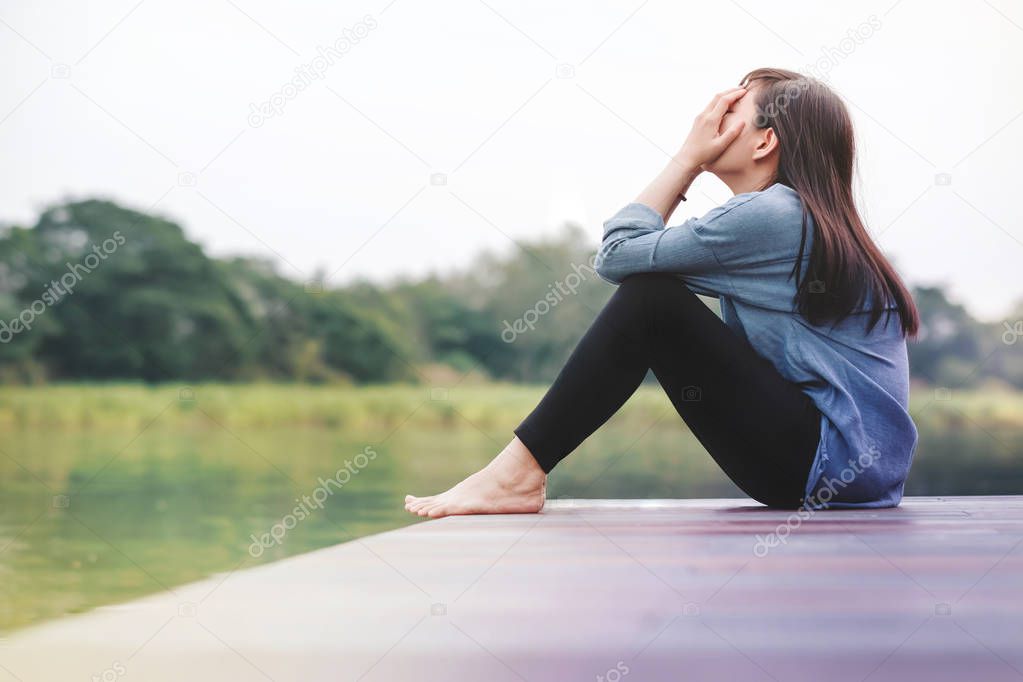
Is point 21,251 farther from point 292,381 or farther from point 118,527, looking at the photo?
point 118,527

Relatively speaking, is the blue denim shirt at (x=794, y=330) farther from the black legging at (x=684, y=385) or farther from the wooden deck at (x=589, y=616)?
the wooden deck at (x=589, y=616)

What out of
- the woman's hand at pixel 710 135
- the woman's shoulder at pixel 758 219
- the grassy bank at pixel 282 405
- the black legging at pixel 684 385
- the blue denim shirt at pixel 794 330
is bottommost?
the grassy bank at pixel 282 405

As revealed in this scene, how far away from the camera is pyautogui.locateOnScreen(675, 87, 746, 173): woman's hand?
150 centimetres

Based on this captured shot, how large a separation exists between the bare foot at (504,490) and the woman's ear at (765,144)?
1.85 feet

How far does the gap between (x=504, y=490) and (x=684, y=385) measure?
1.04ft

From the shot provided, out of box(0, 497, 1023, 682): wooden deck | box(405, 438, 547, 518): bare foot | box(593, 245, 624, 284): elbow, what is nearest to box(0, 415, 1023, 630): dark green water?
box(405, 438, 547, 518): bare foot

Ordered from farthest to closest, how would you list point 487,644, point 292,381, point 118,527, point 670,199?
point 292,381
point 118,527
point 670,199
point 487,644

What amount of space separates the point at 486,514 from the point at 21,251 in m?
12.5

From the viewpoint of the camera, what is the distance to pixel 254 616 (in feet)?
3.24

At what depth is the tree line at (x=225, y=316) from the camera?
10.4 metres

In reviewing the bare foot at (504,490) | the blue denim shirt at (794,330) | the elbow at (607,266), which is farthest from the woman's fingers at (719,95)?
the bare foot at (504,490)

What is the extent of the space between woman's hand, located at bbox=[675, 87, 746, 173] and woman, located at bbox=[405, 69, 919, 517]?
19mm

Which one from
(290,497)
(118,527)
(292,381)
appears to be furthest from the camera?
(292,381)

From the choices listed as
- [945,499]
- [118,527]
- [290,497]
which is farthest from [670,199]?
[290,497]
